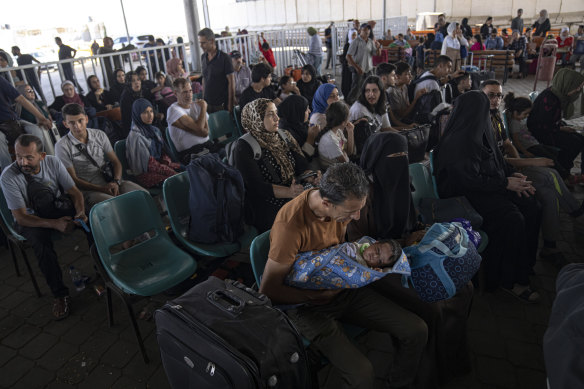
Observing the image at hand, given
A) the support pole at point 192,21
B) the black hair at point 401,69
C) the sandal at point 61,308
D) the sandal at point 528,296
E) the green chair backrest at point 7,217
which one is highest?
the support pole at point 192,21

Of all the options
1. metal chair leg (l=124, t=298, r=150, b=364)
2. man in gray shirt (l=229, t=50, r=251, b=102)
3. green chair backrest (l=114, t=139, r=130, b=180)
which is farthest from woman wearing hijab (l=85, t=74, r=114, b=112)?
metal chair leg (l=124, t=298, r=150, b=364)

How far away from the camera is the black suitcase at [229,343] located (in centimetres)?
155

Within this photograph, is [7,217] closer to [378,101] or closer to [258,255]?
[258,255]

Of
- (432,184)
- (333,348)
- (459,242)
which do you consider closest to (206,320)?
(333,348)

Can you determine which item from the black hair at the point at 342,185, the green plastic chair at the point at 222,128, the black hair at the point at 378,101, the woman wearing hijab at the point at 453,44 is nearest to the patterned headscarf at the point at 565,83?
the black hair at the point at 378,101

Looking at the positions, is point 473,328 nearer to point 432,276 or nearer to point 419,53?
point 432,276

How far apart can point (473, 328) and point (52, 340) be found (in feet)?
9.95

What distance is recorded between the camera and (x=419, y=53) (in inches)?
555

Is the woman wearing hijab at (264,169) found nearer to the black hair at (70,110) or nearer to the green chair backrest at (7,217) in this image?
the black hair at (70,110)

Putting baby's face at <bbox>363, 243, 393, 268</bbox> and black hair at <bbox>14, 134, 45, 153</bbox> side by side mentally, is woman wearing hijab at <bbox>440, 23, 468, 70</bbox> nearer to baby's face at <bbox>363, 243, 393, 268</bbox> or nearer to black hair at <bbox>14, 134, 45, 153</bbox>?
baby's face at <bbox>363, 243, 393, 268</bbox>

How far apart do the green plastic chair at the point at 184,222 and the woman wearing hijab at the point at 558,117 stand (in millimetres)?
3653

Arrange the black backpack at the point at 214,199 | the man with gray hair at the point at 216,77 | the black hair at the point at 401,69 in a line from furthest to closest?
the man with gray hair at the point at 216,77 < the black hair at the point at 401,69 < the black backpack at the point at 214,199

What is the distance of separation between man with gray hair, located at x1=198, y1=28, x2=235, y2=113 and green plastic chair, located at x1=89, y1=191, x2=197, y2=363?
3416 mm

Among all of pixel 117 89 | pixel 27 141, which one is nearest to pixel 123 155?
pixel 27 141
